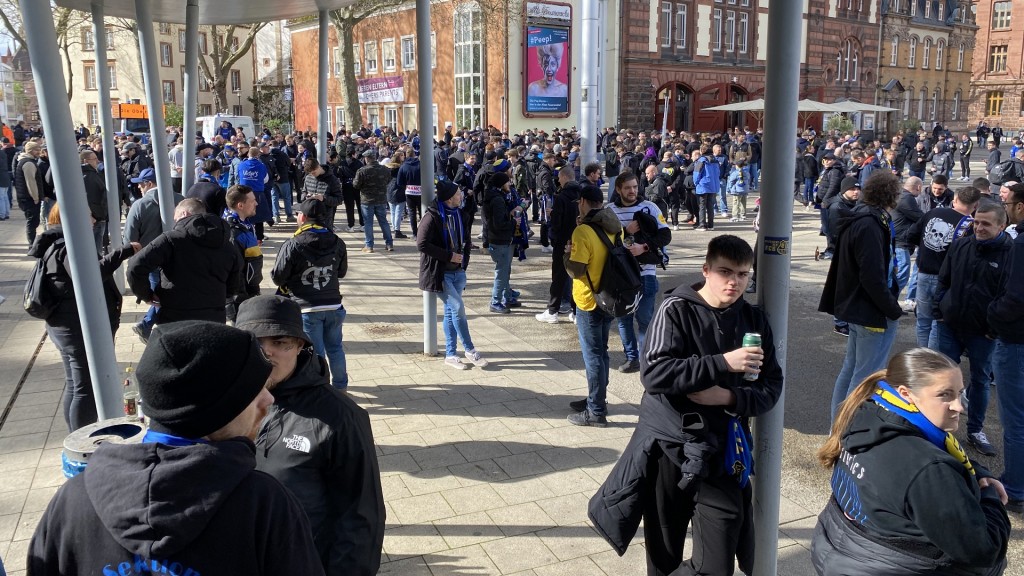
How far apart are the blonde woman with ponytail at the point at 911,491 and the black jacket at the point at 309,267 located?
14.1 feet

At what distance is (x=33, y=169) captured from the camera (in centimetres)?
1406

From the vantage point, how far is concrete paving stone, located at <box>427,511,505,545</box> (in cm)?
461

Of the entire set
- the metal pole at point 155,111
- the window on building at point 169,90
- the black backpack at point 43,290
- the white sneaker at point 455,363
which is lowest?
the white sneaker at point 455,363

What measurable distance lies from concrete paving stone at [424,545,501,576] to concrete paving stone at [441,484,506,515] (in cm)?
45

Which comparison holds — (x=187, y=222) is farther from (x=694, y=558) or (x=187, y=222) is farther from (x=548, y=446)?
(x=694, y=558)

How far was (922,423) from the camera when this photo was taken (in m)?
2.78

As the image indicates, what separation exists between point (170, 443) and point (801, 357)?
753cm

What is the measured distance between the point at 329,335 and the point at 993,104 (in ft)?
265

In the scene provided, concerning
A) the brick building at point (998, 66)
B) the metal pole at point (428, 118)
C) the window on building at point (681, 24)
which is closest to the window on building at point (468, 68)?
the window on building at point (681, 24)

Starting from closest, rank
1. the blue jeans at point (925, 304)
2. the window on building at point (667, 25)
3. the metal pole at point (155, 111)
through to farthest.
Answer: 1. the blue jeans at point (925, 304)
2. the metal pole at point (155, 111)
3. the window on building at point (667, 25)

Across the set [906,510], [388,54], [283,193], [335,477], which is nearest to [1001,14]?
[388,54]

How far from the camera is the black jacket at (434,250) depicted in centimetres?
759

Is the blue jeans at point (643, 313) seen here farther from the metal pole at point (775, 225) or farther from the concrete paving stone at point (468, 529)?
the metal pole at point (775, 225)

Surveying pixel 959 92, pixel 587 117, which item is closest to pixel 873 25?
pixel 959 92
